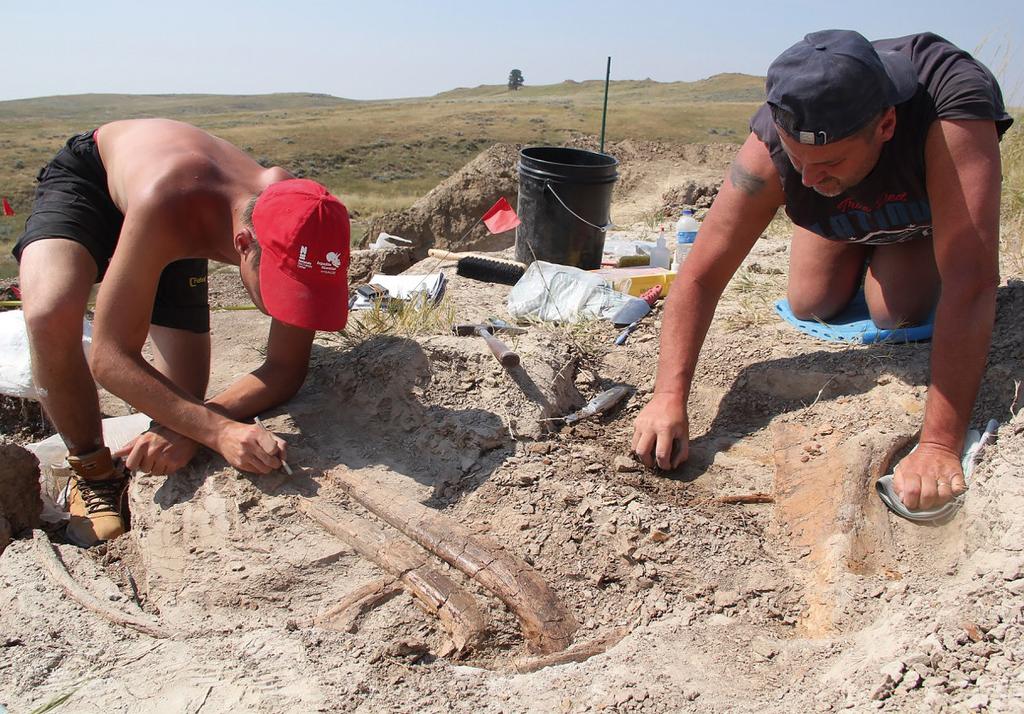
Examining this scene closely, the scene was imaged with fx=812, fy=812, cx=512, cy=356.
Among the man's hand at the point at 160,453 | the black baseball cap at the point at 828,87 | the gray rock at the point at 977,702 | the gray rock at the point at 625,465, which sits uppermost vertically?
the black baseball cap at the point at 828,87

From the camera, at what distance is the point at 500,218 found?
5.18m

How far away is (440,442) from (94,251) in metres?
1.40

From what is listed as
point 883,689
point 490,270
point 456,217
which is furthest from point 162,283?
point 456,217

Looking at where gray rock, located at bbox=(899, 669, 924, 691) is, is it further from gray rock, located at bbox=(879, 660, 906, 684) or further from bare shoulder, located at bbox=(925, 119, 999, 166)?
bare shoulder, located at bbox=(925, 119, 999, 166)

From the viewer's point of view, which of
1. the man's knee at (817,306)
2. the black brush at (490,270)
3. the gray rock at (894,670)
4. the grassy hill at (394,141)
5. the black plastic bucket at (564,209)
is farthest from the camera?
the grassy hill at (394,141)

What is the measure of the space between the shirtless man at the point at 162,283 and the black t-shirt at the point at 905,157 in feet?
5.00

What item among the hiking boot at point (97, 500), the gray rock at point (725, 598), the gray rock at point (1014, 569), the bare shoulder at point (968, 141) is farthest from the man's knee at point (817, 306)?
the hiking boot at point (97, 500)

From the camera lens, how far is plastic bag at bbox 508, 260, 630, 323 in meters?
3.91

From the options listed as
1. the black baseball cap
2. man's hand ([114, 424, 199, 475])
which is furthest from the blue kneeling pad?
man's hand ([114, 424, 199, 475])

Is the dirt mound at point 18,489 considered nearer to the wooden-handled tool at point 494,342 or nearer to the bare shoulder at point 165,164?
the bare shoulder at point 165,164

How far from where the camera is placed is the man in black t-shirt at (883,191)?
215 centimetres

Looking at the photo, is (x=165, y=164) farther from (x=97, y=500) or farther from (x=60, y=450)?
(x=60, y=450)

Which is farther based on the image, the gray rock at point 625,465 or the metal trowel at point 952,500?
the gray rock at point 625,465

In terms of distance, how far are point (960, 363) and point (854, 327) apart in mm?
1003
